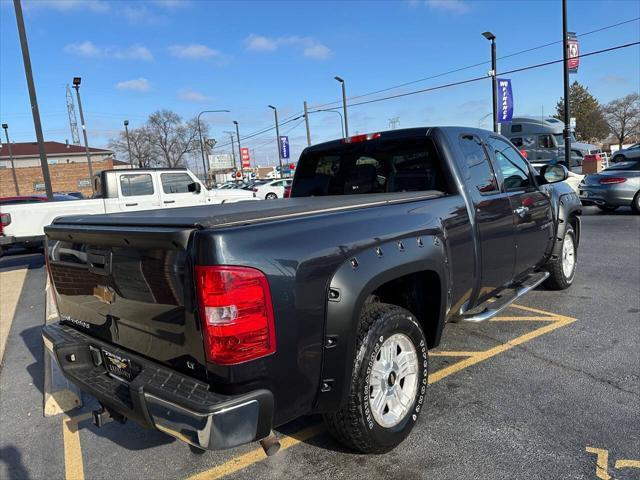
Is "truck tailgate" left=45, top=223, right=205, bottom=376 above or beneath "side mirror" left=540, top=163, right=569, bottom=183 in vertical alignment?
beneath

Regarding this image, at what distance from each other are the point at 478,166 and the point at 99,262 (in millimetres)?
2984

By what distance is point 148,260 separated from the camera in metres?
2.23

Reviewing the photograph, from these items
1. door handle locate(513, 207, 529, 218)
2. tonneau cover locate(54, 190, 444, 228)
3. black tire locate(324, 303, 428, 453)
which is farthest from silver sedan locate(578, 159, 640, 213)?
black tire locate(324, 303, 428, 453)

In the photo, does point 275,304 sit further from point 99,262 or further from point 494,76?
point 494,76

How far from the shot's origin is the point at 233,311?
1.99 metres

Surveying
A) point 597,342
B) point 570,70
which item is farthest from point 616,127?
point 597,342

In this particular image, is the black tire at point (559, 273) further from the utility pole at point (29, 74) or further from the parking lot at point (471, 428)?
the utility pole at point (29, 74)

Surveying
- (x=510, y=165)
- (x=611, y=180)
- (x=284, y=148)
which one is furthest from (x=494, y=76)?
(x=284, y=148)

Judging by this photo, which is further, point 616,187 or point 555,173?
point 616,187

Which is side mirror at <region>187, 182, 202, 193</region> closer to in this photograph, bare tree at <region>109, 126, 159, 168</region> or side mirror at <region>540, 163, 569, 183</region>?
side mirror at <region>540, 163, 569, 183</region>

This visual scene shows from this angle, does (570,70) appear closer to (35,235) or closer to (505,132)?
(505,132)

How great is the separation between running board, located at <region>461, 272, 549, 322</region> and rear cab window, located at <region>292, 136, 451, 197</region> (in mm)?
997

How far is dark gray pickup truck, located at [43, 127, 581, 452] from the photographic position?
6.61 ft

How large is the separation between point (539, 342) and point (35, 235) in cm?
907
